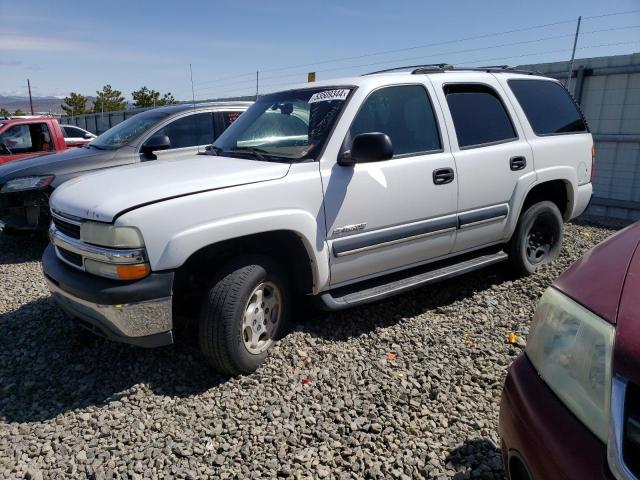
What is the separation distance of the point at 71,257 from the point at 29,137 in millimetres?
6874

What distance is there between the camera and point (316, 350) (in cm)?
354

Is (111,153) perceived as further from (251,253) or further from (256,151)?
(251,253)

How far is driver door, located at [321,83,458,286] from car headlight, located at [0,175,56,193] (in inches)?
165

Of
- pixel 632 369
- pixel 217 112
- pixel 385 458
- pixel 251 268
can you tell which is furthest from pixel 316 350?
pixel 217 112

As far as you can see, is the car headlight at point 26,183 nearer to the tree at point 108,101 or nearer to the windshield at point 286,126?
the windshield at point 286,126

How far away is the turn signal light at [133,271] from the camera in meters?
2.71

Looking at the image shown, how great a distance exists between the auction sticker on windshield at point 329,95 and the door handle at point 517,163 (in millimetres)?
1720

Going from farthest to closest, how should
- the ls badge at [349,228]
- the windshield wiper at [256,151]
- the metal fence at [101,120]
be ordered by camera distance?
1. the metal fence at [101,120]
2. the windshield wiper at [256,151]
3. the ls badge at [349,228]

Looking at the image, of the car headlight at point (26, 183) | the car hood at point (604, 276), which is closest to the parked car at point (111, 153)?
the car headlight at point (26, 183)

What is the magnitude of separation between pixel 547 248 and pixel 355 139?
289 cm

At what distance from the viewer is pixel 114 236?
2.70 m

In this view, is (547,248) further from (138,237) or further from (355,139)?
(138,237)

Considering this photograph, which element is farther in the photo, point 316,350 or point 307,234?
point 316,350

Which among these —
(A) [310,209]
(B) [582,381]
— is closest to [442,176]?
(A) [310,209]
